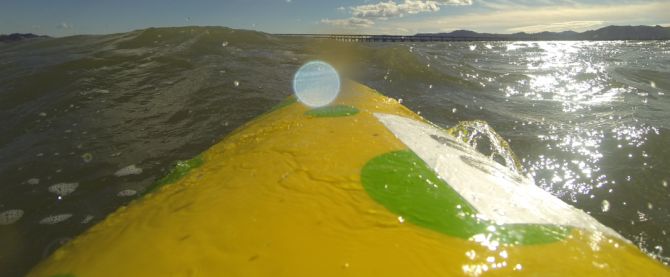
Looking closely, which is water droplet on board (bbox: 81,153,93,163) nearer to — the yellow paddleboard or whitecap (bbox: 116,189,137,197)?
whitecap (bbox: 116,189,137,197)

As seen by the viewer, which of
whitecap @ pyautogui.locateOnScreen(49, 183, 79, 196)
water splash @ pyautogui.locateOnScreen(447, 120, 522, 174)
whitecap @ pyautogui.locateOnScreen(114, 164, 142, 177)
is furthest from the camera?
water splash @ pyautogui.locateOnScreen(447, 120, 522, 174)

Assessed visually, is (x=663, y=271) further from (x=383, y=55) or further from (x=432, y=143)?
(x=383, y=55)

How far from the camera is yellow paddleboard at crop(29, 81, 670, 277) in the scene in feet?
4.18

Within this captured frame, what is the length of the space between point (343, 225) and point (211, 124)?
430cm

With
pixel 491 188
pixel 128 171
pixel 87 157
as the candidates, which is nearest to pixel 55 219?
pixel 128 171

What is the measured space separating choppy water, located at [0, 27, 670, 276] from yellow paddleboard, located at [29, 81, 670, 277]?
63.9 inches

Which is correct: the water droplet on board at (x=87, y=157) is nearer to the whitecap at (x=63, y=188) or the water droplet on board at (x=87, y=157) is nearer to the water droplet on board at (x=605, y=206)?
the whitecap at (x=63, y=188)

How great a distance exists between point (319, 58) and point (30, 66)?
318 inches

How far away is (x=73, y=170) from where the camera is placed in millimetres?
3852

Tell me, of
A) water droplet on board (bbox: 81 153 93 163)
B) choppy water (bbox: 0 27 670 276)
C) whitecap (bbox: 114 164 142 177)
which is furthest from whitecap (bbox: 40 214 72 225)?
water droplet on board (bbox: 81 153 93 163)

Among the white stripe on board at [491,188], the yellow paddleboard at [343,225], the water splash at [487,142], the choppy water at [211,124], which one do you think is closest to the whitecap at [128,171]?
the choppy water at [211,124]

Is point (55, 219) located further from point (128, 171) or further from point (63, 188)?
point (128, 171)

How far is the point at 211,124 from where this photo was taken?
17.5 feet

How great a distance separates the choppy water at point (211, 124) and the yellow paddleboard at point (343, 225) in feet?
5.32
